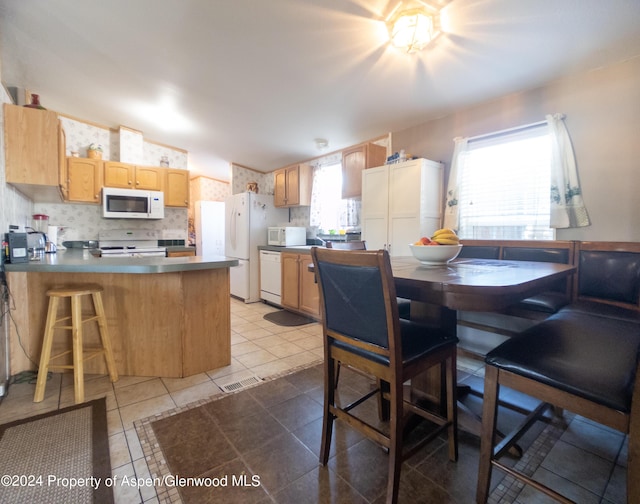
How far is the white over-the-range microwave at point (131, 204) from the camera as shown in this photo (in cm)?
394

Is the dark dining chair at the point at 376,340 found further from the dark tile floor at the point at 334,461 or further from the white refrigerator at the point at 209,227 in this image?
the white refrigerator at the point at 209,227

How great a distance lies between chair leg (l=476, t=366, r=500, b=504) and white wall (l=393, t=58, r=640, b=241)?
186 cm

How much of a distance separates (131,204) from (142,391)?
118 inches

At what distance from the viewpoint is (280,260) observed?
13.9 ft

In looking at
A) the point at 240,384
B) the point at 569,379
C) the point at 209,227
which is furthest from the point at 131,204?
the point at 569,379

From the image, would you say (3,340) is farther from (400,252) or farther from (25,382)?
(400,252)

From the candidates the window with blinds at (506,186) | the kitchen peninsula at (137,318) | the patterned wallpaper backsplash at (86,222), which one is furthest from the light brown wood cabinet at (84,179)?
the window with blinds at (506,186)

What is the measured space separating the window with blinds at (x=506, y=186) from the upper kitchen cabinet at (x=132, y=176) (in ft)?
13.4

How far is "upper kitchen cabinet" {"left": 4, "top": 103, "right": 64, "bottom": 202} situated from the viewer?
212 centimetres

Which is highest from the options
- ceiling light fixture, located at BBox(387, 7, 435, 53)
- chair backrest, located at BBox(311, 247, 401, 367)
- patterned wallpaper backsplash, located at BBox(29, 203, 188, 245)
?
ceiling light fixture, located at BBox(387, 7, 435, 53)

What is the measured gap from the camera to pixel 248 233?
4.61 metres

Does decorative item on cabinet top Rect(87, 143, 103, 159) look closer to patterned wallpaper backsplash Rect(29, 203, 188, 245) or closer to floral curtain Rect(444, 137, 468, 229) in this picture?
patterned wallpaper backsplash Rect(29, 203, 188, 245)

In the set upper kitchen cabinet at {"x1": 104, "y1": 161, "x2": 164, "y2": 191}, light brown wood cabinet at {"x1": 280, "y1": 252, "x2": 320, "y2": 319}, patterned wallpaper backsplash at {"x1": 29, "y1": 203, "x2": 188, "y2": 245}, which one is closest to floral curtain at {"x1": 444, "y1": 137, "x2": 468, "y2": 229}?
light brown wood cabinet at {"x1": 280, "y1": 252, "x2": 320, "y2": 319}

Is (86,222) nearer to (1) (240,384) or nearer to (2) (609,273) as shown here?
(1) (240,384)
